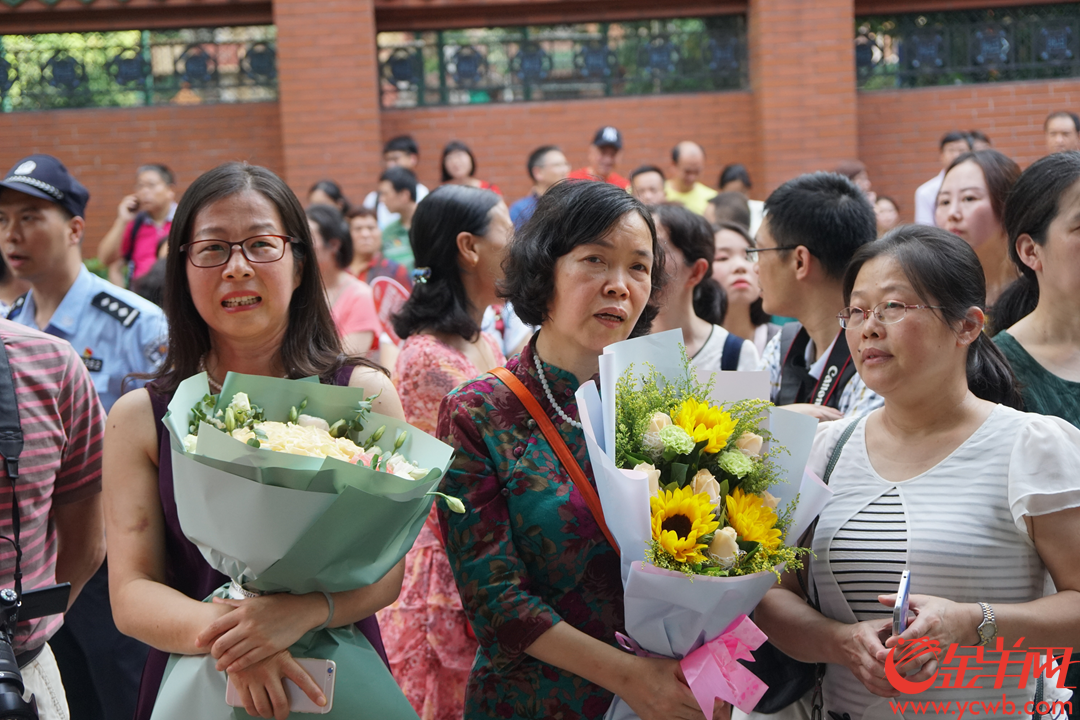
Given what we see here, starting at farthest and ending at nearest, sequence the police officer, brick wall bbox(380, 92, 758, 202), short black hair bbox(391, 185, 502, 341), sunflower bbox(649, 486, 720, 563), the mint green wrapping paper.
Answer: brick wall bbox(380, 92, 758, 202) → the police officer → short black hair bbox(391, 185, 502, 341) → sunflower bbox(649, 486, 720, 563) → the mint green wrapping paper

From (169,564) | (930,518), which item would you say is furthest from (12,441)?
(930,518)

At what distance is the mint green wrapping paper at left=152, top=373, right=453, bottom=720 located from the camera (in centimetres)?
175

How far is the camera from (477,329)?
3.47 metres

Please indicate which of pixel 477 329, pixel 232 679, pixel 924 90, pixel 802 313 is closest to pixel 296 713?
pixel 232 679

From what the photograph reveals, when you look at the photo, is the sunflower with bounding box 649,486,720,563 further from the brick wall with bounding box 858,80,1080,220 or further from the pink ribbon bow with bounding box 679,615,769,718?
the brick wall with bounding box 858,80,1080,220

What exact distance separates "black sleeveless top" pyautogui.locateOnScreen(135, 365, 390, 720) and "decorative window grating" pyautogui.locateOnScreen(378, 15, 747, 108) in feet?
26.7

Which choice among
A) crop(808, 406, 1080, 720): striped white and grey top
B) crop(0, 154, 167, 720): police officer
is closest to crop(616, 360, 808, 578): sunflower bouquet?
crop(808, 406, 1080, 720): striped white and grey top

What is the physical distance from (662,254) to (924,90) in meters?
8.51

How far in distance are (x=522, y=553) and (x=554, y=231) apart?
0.74 meters

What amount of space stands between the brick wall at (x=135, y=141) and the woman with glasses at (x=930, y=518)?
8435 millimetres

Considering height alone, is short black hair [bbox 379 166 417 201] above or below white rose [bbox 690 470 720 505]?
above

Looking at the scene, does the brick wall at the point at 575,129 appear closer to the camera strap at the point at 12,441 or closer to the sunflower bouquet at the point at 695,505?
the camera strap at the point at 12,441

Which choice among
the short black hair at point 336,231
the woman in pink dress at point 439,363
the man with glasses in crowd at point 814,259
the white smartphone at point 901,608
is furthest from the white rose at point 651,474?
the short black hair at point 336,231

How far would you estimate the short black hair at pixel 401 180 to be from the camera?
762 centimetres
